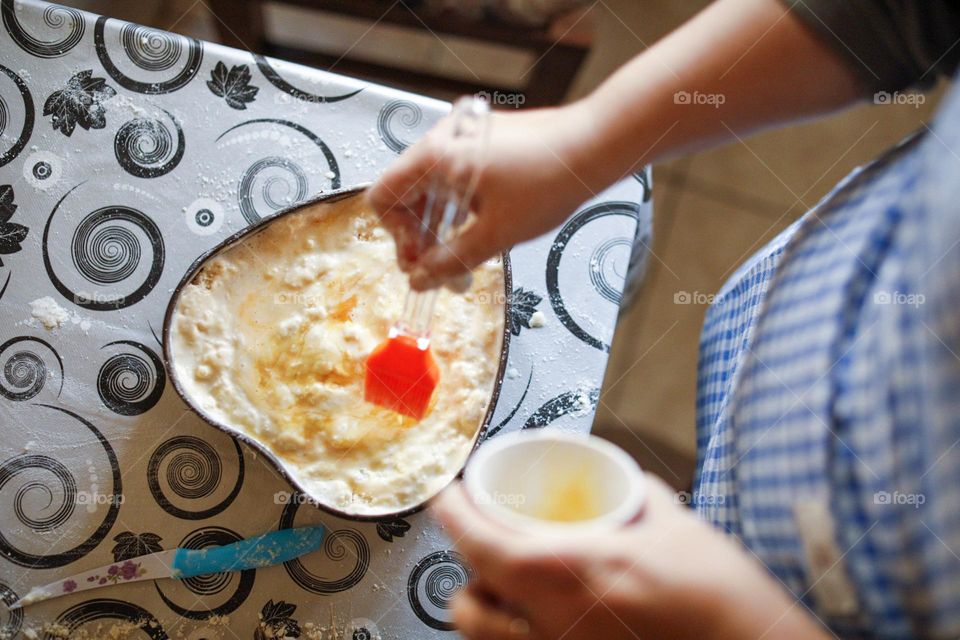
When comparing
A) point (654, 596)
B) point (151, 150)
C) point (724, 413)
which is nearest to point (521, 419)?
point (724, 413)

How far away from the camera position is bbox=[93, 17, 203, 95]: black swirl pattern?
2.76 ft

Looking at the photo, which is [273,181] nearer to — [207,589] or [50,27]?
[50,27]

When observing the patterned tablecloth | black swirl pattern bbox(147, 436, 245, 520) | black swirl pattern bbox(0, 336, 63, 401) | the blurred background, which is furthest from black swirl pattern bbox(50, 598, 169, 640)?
the blurred background

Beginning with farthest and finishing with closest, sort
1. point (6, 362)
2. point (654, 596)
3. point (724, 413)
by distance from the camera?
1. point (6, 362)
2. point (724, 413)
3. point (654, 596)

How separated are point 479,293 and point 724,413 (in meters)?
0.27

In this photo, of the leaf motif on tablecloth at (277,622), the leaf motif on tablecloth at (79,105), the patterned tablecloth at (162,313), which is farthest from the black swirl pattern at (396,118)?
the leaf motif on tablecloth at (277,622)

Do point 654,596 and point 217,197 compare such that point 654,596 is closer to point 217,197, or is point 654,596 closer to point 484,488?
point 484,488

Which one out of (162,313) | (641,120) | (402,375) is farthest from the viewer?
(162,313)

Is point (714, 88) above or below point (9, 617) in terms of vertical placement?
above

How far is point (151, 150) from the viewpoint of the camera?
2.70ft

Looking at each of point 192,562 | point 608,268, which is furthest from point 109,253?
point 608,268

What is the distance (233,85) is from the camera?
0.84 m

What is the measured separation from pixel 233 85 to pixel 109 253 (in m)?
0.25

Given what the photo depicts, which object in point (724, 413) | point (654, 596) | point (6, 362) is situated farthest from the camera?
point (6, 362)
